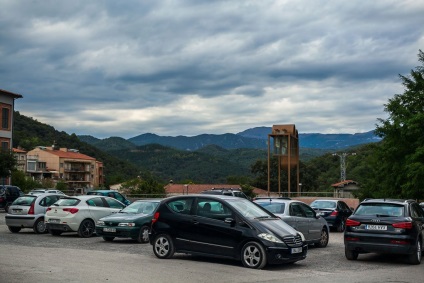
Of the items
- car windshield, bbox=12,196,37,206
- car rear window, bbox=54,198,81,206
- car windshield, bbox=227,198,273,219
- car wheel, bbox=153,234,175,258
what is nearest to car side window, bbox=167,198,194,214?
car wheel, bbox=153,234,175,258

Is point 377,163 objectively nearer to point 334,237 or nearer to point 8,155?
point 334,237

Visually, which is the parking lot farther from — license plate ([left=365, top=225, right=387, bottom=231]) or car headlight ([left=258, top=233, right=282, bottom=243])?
license plate ([left=365, top=225, right=387, bottom=231])

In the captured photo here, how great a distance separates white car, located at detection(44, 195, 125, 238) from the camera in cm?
2005

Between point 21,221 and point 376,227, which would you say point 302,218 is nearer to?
point 376,227

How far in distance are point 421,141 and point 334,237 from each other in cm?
1163

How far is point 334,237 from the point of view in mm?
23203

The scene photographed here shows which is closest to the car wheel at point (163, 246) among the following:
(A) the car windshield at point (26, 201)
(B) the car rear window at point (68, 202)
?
(B) the car rear window at point (68, 202)

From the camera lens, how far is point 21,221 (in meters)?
21.6

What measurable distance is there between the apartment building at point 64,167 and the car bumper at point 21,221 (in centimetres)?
9253

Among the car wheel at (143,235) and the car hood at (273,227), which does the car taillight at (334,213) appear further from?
the car hood at (273,227)

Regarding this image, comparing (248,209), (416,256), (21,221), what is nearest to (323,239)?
(416,256)

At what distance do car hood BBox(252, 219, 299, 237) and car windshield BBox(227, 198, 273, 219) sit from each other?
0.27m

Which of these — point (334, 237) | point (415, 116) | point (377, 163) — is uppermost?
point (415, 116)

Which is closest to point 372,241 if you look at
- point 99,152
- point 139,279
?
point 139,279
